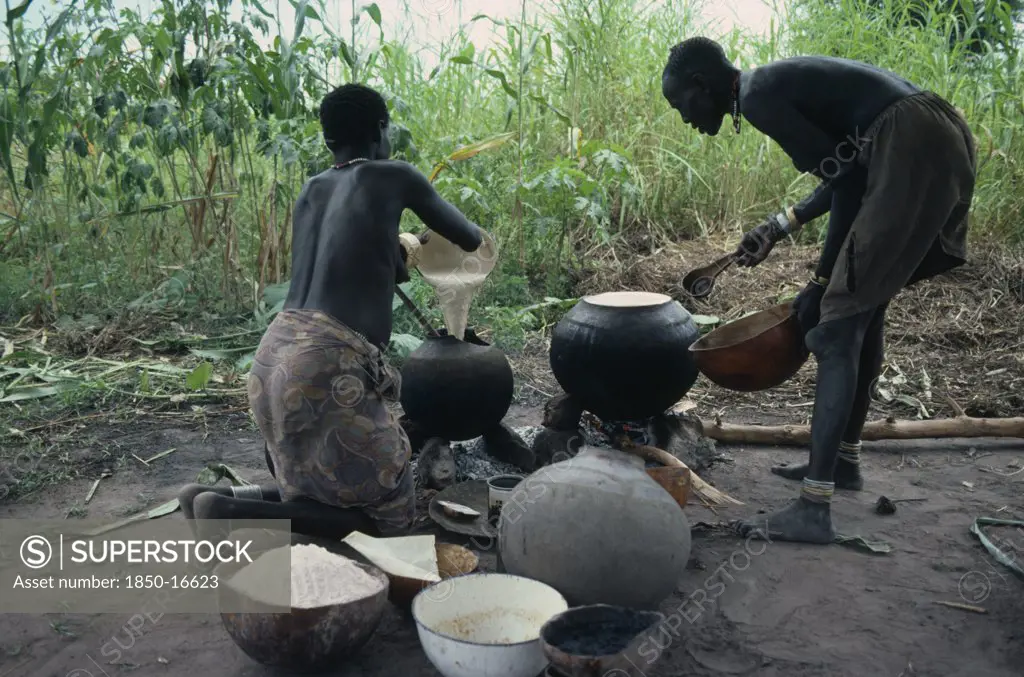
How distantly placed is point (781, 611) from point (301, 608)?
1.42 meters

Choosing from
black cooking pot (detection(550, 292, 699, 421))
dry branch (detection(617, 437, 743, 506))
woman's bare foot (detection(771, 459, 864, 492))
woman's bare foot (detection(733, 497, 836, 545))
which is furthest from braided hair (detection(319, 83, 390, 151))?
woman's bare foot (detection(771, 459, 864, 492))

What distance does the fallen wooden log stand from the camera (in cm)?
398

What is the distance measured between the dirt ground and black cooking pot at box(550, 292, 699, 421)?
533 millimetres

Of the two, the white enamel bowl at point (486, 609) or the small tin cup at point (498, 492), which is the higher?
the white enamel bowl at point (486, 609)

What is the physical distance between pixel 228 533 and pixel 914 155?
2546 mm

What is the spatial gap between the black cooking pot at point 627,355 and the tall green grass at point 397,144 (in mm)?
1917

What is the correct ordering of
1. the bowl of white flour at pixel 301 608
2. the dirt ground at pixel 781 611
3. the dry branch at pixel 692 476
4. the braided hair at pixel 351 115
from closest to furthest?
the bowl of white flour at pixel 301 608, the dirt ground at pixel 781 611, the braided hair at pixel 351 115, the dry branch at pixel 692 476

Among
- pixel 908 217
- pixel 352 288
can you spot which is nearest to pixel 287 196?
pixel 352 288

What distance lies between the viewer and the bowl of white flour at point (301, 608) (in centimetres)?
206

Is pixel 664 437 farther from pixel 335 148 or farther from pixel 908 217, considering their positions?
pixel 335 148

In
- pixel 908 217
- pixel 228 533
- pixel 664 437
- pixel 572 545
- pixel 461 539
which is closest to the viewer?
pixel 572 545

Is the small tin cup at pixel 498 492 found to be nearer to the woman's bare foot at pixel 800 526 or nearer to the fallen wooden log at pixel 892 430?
the woman's bare foot at pixel 800 526

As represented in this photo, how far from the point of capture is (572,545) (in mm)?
2303

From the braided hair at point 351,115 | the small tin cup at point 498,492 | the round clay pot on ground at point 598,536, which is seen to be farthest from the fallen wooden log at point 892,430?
the braided hair at point 351,115
